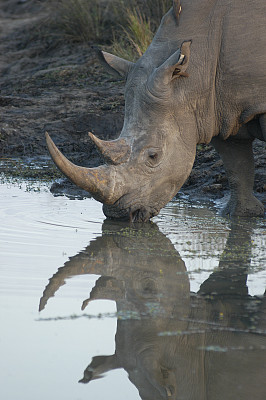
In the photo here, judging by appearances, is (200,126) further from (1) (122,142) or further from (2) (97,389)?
(2) (97,389)

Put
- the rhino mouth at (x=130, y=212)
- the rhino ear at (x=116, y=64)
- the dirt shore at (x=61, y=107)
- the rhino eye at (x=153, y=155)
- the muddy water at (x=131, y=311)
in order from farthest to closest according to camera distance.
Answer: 1. the dirt shore at (x=61, y=107)
2. the rhino ear at (x=116, y=64)
3. the rhino mouth at (x=130, y=212)
4. the rhino eye at (x=153, y=155)
5. the muddy water at (x=131, y=311)

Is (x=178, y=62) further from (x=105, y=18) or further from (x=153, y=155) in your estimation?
(x=105, y=18)

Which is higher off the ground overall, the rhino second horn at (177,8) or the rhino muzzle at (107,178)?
the rhino second horn at (177,8)

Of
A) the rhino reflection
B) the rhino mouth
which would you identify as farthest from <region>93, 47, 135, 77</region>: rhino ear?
the rhino reflection

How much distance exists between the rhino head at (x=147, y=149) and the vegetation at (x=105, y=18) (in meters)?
5.48

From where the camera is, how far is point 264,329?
10.7 feet

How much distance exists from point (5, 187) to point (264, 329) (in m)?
4.43

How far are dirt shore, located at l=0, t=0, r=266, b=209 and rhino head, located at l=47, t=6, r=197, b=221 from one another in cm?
150

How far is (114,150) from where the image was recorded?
5238mm

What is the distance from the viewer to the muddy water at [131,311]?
2.83 m

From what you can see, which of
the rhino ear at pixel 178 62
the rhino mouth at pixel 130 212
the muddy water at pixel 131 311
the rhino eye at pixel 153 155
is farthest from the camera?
the rhino mouth at pixel 130 212

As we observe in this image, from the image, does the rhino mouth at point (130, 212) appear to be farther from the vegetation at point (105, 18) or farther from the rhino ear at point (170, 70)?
the vegetation at point (105, 18)

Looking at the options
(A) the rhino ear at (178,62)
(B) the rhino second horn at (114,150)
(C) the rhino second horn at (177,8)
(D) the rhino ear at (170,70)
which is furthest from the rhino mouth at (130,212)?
(C) the rhino second horn at (177,8)

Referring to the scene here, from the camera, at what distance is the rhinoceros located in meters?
5.21
